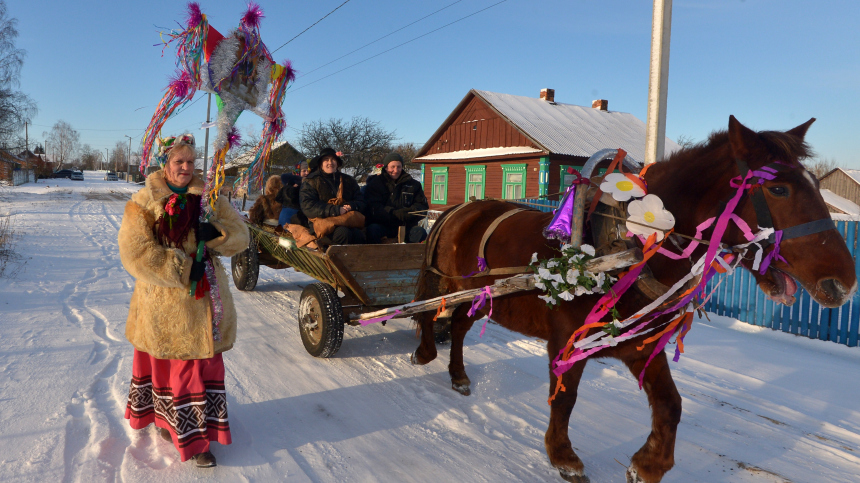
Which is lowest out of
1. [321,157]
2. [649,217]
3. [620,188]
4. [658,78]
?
[649,217]

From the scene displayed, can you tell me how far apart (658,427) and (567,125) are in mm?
19081

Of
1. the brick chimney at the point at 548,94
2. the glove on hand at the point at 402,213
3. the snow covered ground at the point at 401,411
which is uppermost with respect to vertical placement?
the brick chimney at the point at 548,94

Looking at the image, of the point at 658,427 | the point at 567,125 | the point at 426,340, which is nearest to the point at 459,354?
the point at 426,340

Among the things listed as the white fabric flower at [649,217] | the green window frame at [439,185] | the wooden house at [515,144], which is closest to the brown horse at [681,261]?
the white fabric flower at [649,217]

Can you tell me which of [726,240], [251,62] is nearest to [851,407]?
[726,240]

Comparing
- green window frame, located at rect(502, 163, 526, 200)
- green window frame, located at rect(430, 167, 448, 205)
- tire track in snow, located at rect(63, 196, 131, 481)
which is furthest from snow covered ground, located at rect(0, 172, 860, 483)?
green window frame, located at rect(430, 167, 448, 205)

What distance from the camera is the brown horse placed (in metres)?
2.00

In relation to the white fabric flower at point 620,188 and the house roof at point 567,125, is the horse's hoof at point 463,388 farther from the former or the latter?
the house roof at point 567,125

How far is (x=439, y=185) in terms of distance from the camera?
23.0 meters

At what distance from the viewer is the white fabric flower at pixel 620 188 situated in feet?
7.95

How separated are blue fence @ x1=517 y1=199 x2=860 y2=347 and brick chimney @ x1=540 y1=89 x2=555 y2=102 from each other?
17.5 meters

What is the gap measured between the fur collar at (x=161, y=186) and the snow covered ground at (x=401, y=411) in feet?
4.78

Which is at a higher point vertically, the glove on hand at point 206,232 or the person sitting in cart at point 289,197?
the person sitting in cart at point 289,197

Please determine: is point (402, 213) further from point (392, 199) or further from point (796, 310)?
point (796, 310)
